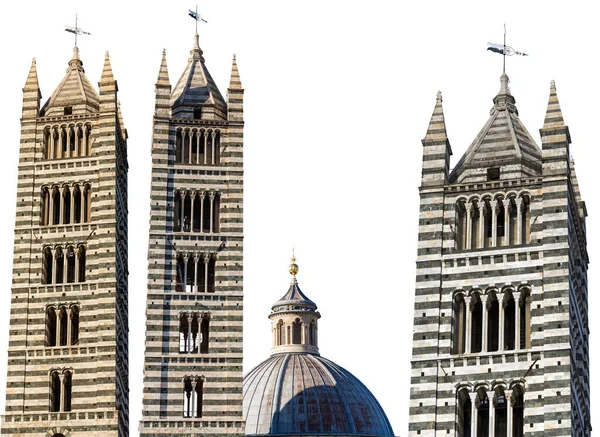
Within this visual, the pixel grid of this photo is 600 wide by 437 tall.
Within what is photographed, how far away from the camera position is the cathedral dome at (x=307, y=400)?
102312 mm

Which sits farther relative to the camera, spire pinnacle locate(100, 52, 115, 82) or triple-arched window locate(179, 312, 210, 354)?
spire pinnacle locate(100, 52, 115, 82)

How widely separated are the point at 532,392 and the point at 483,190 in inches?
247

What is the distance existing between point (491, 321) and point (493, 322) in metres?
0.06

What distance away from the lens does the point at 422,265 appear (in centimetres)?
6938

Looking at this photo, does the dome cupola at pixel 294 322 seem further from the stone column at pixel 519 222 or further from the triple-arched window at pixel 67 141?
the stone column at pixel 519 222

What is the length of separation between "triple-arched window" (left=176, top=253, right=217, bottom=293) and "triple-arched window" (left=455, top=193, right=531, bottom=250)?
1546 cm

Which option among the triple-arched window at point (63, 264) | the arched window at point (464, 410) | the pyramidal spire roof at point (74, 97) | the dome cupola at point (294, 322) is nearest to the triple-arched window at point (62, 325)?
the triple-arched window at point (63, 264)

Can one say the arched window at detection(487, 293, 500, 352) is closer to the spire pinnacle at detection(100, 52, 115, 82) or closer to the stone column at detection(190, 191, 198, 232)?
the stone column at detection(190, 191, 198, 232)

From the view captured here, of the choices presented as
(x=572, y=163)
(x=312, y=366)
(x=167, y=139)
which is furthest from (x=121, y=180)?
(x=312, y=366)

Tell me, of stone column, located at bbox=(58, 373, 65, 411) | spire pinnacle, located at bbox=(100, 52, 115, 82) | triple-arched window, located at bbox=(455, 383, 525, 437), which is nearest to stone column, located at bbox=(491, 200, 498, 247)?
triple-arched window, located at bbox=(455, 383, 525, 437)

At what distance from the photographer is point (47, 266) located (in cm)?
8250

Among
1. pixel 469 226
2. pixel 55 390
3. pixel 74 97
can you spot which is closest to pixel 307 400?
pixel 74 97

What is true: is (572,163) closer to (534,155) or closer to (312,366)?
(534,155)

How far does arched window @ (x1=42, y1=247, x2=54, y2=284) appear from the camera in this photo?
8219 centimetres
